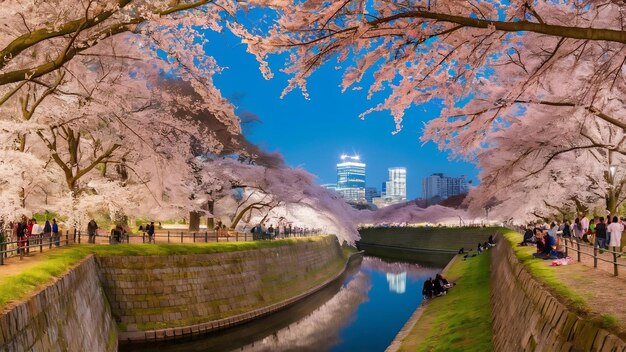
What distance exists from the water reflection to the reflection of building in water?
4057 millimetres

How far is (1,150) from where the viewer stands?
55.1 ft

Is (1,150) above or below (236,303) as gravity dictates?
above

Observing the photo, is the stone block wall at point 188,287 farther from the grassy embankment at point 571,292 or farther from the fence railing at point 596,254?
the fence railing at point 596,254

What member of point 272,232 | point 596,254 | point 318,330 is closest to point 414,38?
point 596,254

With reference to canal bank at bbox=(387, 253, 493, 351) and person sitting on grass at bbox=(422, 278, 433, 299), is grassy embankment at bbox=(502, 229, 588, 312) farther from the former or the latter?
person sitting on grass at bbox=(422, 278, 433, 299)

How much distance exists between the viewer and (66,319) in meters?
12.7

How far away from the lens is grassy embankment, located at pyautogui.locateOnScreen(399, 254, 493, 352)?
54.8 ft

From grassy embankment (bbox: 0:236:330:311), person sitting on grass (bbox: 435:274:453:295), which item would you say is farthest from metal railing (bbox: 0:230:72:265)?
person sitting on grass (bbox: 435:274:453:295)

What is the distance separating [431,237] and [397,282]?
39983mm

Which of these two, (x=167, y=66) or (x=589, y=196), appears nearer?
(x=167, y=66)

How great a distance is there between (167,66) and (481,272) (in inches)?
1073

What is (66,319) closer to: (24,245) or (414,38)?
(24,245)

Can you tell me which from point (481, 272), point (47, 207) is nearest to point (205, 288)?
point (47, 207)

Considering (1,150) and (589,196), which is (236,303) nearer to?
(1,150)
